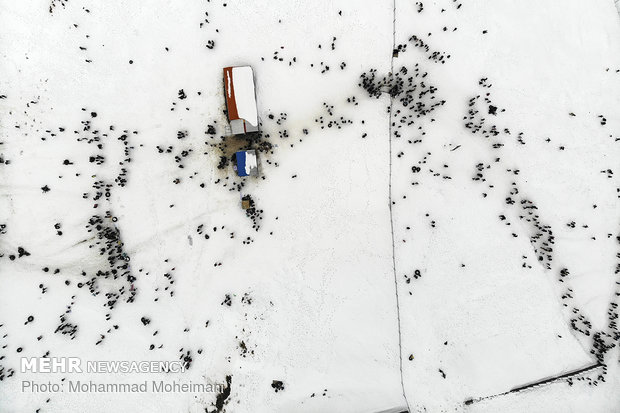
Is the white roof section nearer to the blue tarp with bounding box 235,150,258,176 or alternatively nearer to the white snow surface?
the white snow surface

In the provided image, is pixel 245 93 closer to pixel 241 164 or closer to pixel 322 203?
pixel 241 164

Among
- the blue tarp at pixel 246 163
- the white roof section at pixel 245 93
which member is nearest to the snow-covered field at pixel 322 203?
the blue tarp at pixel 246 163

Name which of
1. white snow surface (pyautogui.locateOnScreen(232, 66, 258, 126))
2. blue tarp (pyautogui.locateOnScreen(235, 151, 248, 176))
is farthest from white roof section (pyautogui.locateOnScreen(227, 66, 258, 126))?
blue tarp (pyautogui.locateOnScreen(235, 151, 248, 176))

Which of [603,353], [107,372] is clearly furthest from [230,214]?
[603,353]

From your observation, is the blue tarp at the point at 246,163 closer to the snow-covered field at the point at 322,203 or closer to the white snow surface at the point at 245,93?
the snow-covered field at the point at 322,203

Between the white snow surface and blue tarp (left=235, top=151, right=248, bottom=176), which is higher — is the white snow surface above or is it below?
above
